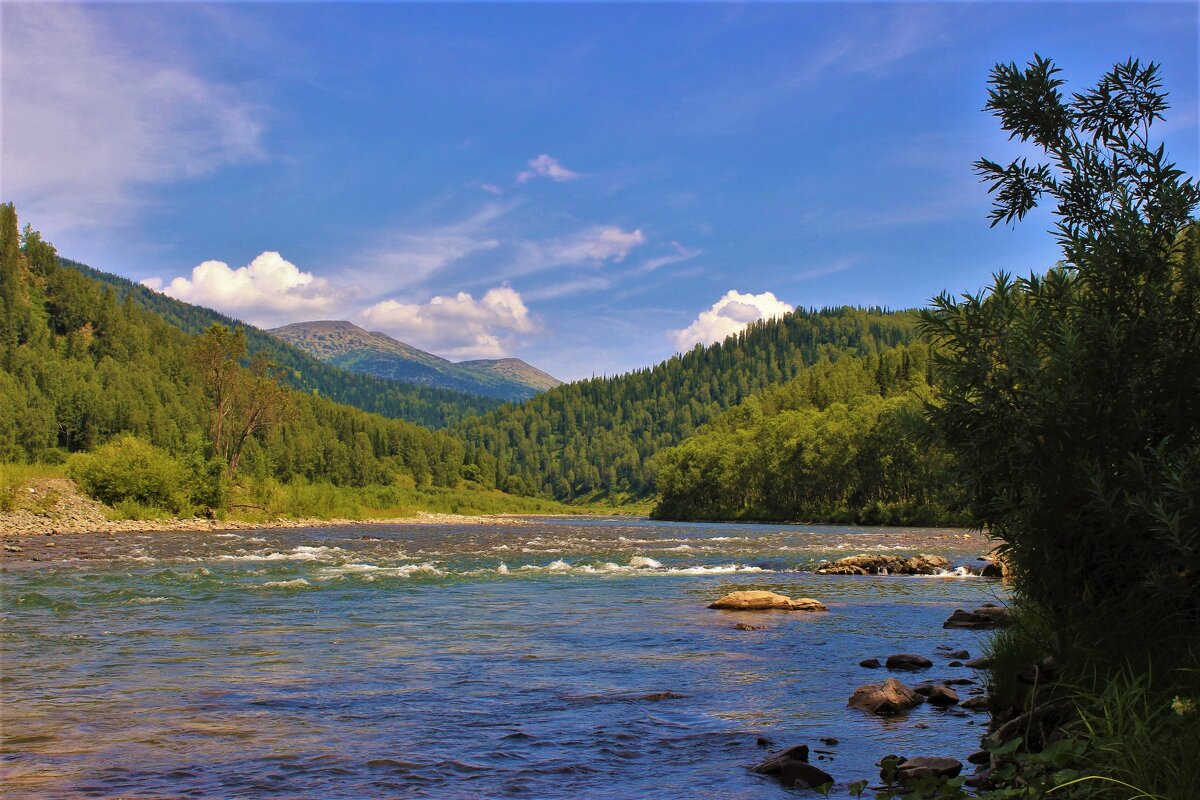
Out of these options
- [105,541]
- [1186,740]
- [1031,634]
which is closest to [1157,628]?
[1186,740]

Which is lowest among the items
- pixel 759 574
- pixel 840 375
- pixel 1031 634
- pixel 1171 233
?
pixel 759 574

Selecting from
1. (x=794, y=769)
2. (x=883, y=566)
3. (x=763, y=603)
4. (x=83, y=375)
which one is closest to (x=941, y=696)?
(x=794, y=769)

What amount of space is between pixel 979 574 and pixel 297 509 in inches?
3064

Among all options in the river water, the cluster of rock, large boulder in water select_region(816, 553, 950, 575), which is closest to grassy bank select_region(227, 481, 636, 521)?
the river water

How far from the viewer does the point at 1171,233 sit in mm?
8516

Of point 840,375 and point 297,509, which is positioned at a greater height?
point 840,375

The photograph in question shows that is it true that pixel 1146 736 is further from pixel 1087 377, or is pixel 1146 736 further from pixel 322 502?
pixel 322 502

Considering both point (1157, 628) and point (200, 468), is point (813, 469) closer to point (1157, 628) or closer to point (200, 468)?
point (200, 468)

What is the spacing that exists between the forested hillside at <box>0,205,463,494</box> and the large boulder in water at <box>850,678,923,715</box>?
285 feet

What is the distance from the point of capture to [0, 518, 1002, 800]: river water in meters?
9.78

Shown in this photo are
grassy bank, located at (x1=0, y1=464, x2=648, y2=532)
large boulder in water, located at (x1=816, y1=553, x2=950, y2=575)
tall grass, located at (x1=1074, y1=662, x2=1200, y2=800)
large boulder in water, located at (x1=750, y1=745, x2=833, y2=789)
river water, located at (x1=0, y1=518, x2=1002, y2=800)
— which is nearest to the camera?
tall grass, located at (x1=1074, y1=662, x2=1200, y2=800)

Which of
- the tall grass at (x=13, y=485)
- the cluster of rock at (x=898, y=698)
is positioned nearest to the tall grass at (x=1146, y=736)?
the cluster of rock at (x=898, y=698)

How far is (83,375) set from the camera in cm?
12888

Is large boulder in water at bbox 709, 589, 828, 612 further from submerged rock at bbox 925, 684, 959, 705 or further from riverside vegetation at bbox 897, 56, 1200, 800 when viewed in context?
riverside vegetation at bbox 897, 56, 1200, 800
